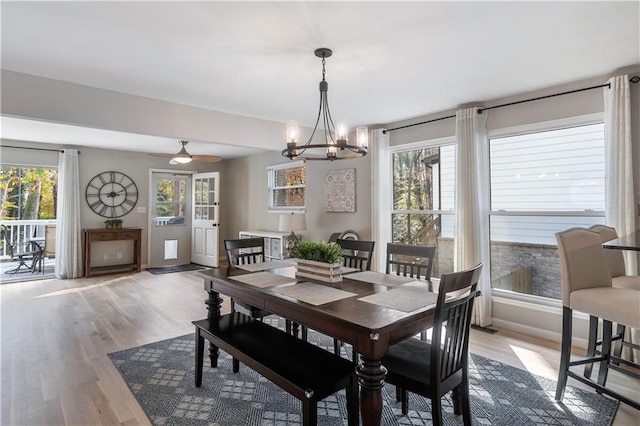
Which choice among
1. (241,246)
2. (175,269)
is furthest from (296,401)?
(175,269)

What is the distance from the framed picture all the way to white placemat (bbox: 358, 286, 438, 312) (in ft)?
9.38

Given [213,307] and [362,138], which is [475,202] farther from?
[213,307]

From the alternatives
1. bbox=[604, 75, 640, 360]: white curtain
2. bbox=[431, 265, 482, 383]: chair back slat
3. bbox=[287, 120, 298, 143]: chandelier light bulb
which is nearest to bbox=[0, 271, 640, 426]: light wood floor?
bbox=[604, 75, 640, 360]: white curtain

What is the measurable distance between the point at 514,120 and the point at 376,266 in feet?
7.66

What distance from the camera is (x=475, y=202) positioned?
11.9ft

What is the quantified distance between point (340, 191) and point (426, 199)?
4.26 ft

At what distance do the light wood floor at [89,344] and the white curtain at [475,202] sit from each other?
1.72 feet

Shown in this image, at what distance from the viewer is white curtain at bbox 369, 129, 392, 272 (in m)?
4.55

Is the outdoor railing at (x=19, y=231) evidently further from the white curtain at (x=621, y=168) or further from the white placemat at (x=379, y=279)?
the white curtain at (x=621, y=168)

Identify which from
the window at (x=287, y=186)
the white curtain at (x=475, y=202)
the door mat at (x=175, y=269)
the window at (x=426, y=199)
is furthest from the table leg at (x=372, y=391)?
the door mat at (x=175, y=269)

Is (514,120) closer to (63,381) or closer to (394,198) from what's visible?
(394,198)

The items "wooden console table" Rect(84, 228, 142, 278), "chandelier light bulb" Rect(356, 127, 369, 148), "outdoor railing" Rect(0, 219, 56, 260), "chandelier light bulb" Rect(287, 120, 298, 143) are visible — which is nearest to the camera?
"chandelier light bulb" Rect(287, 120, 298, 143)

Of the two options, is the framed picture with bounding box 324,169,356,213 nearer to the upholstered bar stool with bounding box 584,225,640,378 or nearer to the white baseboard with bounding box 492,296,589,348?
the white baseboard with bounding box 492,296,589,348

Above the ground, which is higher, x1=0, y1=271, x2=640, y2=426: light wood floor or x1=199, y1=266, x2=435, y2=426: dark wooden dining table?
x1=199, y1=266, x2=435, y2=426: dark wooden dining table
